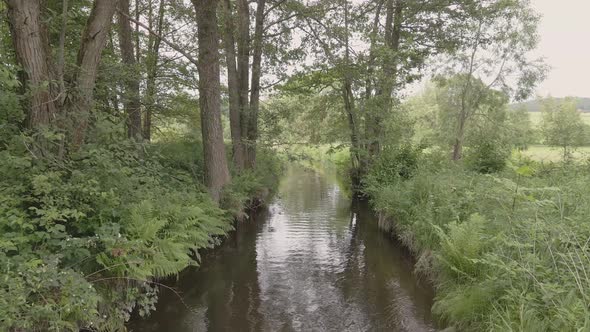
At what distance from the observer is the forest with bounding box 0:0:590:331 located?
13.5ft

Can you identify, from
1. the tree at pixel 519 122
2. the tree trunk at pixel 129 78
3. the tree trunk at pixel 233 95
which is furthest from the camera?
the tree at pixel 519 122

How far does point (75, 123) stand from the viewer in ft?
18.1

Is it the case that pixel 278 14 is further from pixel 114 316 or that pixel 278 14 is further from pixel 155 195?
pixel 114 316

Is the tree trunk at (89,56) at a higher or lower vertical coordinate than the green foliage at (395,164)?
higher

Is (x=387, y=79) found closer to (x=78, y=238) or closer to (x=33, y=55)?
(x=33, y=55)

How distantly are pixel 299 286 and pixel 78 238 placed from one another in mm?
4058

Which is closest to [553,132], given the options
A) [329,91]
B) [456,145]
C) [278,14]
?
[456,145]

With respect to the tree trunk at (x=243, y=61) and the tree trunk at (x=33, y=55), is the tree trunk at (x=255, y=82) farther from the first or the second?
the tree trunk at (x=33, y=55)

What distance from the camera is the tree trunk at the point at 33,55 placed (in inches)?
200

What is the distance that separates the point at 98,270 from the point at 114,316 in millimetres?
629

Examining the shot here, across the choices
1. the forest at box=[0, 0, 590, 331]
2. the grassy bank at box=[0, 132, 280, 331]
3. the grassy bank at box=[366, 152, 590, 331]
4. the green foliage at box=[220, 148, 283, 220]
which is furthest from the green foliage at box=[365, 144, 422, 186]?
the grassy bank at box=[0, 132, 280, 331]

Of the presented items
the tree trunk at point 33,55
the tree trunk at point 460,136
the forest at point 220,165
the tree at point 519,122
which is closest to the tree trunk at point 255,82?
the forest at point 220,165

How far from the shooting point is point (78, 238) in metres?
4.31

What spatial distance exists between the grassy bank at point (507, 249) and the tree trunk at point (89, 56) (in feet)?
20.3
